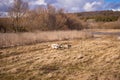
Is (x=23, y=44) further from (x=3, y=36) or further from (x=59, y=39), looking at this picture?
(x=59, y=39)

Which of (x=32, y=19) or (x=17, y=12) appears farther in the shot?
(x=32, y=19)

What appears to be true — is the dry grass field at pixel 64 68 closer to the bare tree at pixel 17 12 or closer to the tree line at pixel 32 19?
the tree line at pixel 32 19

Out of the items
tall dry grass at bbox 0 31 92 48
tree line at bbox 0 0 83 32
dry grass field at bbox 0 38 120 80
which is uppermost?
tree line at bbox 0 0 83 32

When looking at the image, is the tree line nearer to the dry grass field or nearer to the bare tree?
the bare tree

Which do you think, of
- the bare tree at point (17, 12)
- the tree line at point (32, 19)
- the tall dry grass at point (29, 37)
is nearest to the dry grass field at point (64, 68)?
the tall dry grass at point (29, 37)

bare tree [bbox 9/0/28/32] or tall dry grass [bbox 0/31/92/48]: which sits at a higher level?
bare tree [bbox 9/0/28/32]

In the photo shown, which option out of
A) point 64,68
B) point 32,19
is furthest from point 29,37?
point 32,19

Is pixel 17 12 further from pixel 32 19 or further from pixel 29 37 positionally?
pixel 29 37

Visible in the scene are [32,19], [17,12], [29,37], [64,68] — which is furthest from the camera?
[32,19]

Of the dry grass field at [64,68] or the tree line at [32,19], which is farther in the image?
the tree line at [32,19]

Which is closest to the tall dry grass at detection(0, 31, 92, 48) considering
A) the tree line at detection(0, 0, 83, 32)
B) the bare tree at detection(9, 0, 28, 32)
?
the tree line at detection(0, 0, 83, 32)

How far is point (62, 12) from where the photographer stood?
29531 mm

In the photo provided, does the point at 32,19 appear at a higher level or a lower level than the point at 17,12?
lower

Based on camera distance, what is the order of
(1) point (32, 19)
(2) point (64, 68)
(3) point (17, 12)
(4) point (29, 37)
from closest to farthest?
(2) point (64, 68) → (4) point (29, 37) → (3) point (17, 12) → (1) point (32, 19)
